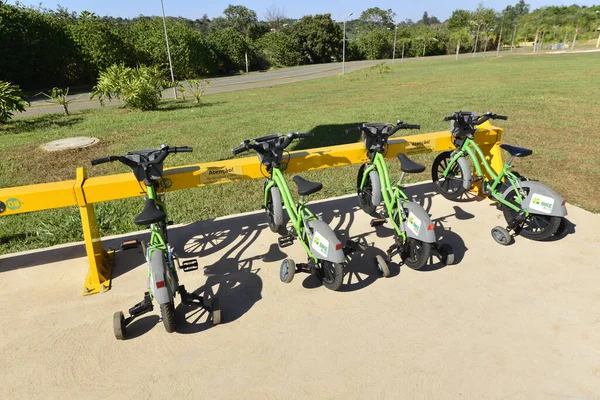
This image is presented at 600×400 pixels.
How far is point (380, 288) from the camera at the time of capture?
138 inches

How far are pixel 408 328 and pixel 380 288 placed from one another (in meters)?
0.54

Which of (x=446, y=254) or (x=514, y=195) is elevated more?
(x=514, y=195)

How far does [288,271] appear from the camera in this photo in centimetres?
352

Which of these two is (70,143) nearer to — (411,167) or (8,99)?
(8,99)

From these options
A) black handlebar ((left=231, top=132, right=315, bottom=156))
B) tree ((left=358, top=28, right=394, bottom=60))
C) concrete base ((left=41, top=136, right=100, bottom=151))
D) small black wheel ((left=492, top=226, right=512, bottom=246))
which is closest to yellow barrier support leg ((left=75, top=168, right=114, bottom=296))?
black handlebar ((left=231, top=132, right=315, bottom=156))

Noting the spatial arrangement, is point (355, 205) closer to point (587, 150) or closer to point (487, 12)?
point (587, 150)

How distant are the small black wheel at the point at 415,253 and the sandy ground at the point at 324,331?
0.32ft

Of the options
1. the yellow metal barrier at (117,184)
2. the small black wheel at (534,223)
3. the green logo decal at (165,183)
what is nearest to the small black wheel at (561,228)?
the small black wheel at (534,223)

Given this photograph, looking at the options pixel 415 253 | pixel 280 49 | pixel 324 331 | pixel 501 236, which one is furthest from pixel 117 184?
pixel 280 49

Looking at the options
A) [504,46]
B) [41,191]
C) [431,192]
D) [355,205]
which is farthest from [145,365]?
[504,46]

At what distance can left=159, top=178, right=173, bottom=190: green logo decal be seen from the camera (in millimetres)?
3833

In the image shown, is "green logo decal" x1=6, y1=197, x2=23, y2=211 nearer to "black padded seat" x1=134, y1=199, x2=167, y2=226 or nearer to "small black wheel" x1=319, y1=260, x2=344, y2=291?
"black padded seat" x1=134, y1=199, x2=167, y2=226

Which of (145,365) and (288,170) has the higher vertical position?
(288,170)

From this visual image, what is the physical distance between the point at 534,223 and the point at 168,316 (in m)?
3.93
